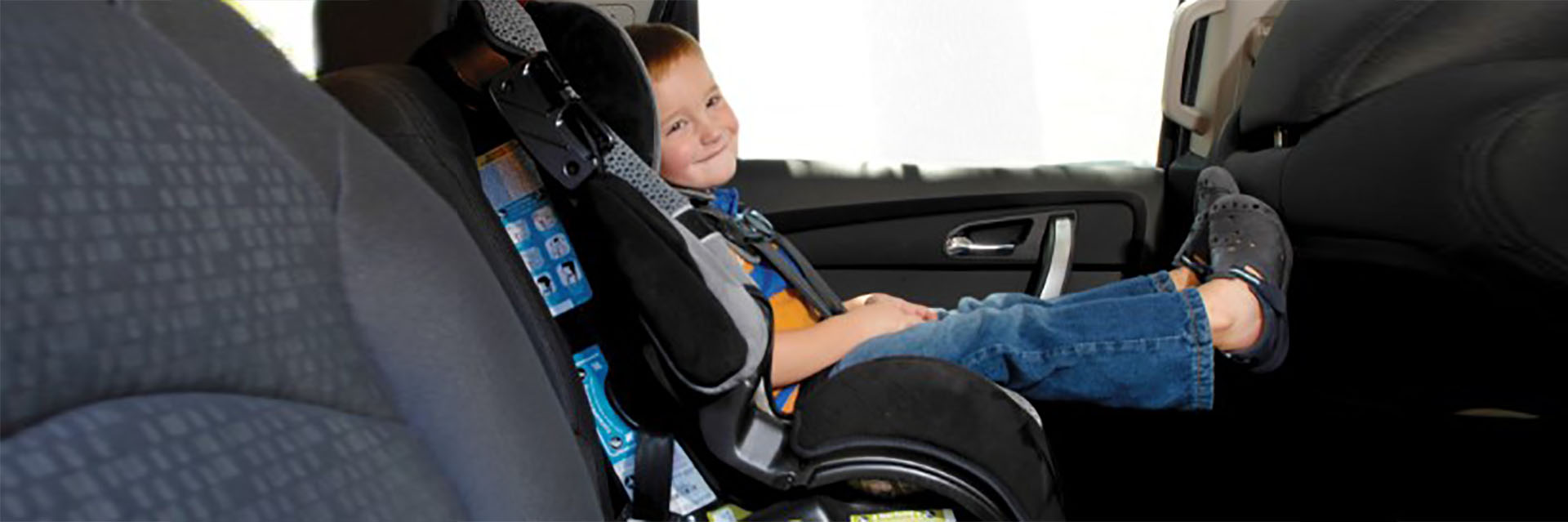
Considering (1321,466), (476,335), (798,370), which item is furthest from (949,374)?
(1321,466)

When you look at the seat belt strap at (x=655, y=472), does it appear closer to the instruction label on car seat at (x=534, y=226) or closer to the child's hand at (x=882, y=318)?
the instruction label on car seat at (x=534, y=226)

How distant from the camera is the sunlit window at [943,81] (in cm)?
222

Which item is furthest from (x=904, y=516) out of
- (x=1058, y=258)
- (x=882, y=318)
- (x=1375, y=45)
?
(x=1058, y=258)

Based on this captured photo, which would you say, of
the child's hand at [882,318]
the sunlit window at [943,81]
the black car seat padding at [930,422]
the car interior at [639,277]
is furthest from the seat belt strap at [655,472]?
the sunlit window at [943,81]

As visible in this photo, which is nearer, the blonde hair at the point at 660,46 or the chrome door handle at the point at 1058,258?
the blonde hair at the point at 660,46

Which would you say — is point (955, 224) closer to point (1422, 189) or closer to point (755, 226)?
point (755, 226)

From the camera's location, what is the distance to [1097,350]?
4.00ft

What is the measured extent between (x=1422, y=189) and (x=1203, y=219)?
27 centimetres

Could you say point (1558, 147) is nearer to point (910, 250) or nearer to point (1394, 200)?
point (1394, 200)

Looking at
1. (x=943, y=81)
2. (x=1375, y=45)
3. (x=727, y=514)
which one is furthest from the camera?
(x=943, y=81)

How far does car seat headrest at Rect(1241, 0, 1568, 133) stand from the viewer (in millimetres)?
1225

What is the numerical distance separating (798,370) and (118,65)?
2.85 feet

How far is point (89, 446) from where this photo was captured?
1.28 ft

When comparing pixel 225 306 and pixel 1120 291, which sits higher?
pixel 225 306
